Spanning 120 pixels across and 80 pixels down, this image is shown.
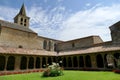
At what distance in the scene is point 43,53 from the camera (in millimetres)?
29719

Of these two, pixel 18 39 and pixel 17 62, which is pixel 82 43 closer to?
pixel 18 39

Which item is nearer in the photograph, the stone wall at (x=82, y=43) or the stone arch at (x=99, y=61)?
the stone arch at (x=99, y=61)

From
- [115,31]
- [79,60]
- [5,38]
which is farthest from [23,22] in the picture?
[115,31]

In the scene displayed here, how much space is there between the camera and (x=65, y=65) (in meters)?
30.6

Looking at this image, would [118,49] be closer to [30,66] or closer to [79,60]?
[79,60]

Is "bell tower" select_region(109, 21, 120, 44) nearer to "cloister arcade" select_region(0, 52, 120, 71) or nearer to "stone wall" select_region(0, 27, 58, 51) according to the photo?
"cloister arcade" select_region(0, 52, 120, 71)

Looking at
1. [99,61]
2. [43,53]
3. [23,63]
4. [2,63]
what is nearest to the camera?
[2,63]

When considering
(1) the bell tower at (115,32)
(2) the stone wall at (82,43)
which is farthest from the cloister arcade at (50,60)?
(2) the stone wall at (82,43)

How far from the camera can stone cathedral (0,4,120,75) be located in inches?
886

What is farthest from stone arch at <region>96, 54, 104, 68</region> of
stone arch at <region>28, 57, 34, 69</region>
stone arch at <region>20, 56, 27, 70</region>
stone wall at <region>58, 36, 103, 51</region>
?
stone arch at <region>20, 56, 27, 70</region>

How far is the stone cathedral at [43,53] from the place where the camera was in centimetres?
2250

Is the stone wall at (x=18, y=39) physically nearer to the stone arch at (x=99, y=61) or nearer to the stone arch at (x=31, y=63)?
the stone arch at (x=31, y=63)

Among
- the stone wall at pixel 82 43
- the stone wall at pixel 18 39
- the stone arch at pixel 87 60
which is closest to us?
the stone arch at pixel 87 60

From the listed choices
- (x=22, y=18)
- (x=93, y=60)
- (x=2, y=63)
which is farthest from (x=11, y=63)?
(x=22, y=18)
